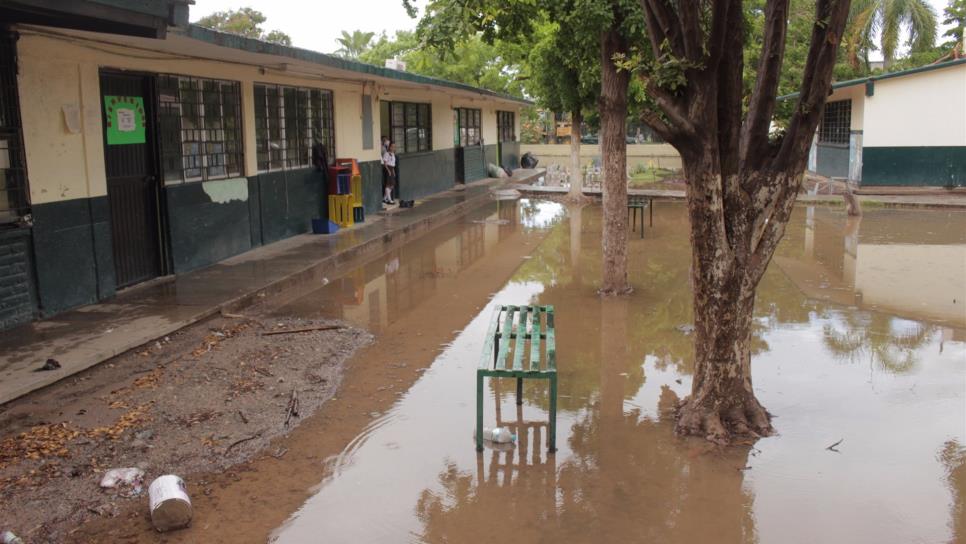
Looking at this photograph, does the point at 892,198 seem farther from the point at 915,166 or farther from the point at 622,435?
the point at 622,435

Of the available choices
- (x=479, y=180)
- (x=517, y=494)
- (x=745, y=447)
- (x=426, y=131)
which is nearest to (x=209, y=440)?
(x=517, y=494)

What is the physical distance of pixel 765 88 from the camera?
18.4ft

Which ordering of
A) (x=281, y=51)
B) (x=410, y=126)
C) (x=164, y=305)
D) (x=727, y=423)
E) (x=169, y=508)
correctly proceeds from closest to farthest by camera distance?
(x=169, y=508) → (x=727, y=423) → (x=164, y=305) → (x=281, y=51) → (x=410, y=126)

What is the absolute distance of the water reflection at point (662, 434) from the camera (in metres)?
4.68

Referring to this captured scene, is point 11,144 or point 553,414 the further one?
point 11,144

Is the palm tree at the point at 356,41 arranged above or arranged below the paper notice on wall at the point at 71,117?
above

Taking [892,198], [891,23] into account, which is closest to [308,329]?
[892,198]

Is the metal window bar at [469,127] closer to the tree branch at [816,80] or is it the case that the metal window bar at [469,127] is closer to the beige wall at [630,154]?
the beige wall at [630,154]

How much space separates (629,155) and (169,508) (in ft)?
122

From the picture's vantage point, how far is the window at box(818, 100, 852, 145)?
26.0 meters

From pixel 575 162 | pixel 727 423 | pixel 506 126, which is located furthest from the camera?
pixel 506 126

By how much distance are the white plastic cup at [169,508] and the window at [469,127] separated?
22.0m

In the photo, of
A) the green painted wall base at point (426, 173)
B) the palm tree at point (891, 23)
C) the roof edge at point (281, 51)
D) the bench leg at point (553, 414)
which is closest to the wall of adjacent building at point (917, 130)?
the palm tree at point (891, 23)

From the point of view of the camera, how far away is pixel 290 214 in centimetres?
1410
